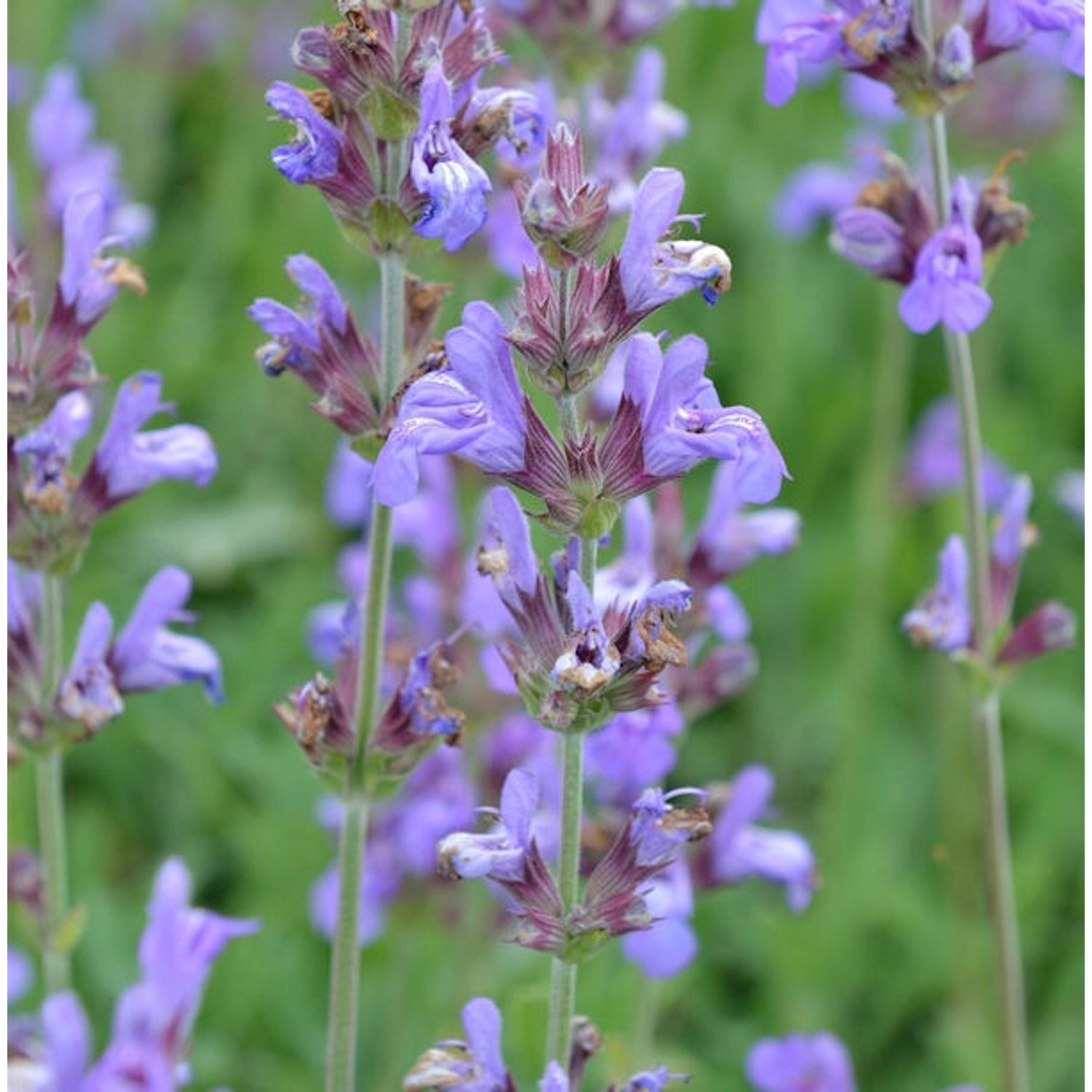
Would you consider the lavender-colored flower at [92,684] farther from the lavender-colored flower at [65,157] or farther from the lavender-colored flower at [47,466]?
the lavender-colored flower at [65,157]

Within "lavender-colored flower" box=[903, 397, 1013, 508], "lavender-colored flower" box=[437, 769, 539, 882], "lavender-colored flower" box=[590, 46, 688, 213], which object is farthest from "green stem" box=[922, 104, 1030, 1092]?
"lavender-colored flower" box=[903, 397, 1013, 508]

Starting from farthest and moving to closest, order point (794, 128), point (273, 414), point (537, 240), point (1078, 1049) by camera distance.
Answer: point (794, 128) < point (273, 414) < point (1078, 1049) < point (537, 240)

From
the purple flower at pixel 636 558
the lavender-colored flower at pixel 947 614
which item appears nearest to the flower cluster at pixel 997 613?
the lavender-colored flower at pixel 947 614

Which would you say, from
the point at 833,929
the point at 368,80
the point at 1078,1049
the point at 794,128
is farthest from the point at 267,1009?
the point at 794,128

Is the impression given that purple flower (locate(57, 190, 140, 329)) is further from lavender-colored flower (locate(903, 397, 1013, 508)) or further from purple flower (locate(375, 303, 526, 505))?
lavender-colored flower (locate(903, 397, 1013, 508))

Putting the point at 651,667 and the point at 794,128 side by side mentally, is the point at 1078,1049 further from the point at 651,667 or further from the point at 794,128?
the point at 794,128

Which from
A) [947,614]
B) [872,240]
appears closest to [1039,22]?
[872,240]
